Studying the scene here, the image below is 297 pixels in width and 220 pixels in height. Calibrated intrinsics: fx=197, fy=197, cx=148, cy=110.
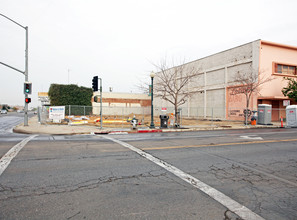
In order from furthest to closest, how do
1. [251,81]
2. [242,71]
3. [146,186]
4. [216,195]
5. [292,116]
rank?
1. [242,71]
2. [251,81]
3. [292,116]
4. [146,186]
5. [216,195]

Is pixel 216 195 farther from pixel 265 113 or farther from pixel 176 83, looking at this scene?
pixel 176 83

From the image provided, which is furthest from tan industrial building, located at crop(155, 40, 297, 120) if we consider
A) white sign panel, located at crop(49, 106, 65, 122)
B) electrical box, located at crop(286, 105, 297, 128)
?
white sign panel, located at crop(49, 106, 65, 122)

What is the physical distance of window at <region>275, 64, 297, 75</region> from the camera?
1036 inches

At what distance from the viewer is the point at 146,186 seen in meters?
4.15

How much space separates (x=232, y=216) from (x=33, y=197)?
11.1 ft

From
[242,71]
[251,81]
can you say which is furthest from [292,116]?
[242,71]

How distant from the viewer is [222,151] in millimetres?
7730

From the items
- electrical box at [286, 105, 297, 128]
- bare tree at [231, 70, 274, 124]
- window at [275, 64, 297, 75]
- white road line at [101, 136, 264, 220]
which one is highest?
window at [275, 64, 297, 75]

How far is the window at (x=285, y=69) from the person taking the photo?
2631 centimetres

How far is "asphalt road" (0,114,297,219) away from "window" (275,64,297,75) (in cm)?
2420

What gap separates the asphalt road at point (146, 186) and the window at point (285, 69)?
24.2 meters

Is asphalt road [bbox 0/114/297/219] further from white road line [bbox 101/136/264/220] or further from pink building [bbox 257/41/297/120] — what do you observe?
pink building [bbox 257/41/297/120]

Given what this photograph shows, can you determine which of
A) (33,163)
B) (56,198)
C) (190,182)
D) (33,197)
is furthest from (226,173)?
(33,163)

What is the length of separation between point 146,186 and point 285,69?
99.5 ft
